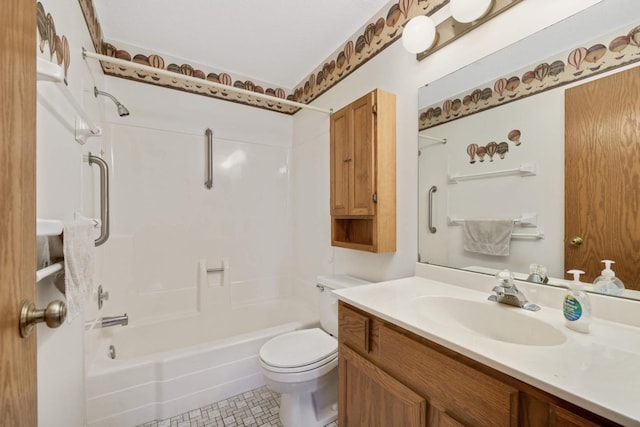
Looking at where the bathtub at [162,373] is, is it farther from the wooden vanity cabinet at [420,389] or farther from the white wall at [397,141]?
the wooden vanity cabinet at [420,389]

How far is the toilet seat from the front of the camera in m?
1.37

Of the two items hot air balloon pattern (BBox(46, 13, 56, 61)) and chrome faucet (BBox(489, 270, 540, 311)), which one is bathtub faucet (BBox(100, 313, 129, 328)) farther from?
chrome faucet (BBox(489, 270, 540, 311))

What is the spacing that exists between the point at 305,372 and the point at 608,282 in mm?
1265

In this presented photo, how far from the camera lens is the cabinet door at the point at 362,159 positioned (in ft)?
5.10

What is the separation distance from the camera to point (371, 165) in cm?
155

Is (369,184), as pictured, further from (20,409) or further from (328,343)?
(20,409)

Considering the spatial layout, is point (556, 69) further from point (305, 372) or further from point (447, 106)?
point (305, 372)

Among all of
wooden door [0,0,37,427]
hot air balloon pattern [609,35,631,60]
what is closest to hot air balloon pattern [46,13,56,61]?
wooden door [0,0,37,427]

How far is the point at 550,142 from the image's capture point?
1.02 meters

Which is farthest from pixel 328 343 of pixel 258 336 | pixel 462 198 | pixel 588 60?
pixel 588 60

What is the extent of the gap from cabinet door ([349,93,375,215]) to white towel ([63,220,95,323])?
1276mm

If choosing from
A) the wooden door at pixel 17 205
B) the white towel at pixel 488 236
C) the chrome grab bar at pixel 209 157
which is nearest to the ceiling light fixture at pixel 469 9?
the white towel at pixel 488 236

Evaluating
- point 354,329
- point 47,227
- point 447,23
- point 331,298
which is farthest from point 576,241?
point 47,227

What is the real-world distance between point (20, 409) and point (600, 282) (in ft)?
4.95
